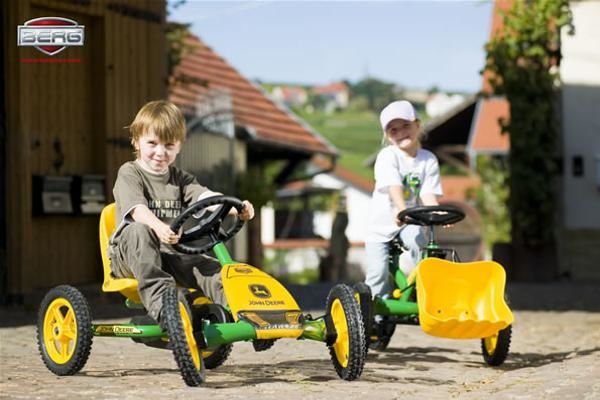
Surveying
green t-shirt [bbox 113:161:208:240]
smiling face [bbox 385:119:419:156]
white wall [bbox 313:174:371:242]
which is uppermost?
smiling face [bbox 385:119:419:156]

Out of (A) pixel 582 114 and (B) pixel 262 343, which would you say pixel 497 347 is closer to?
(B) pixel 262 343

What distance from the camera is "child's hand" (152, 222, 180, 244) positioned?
560 centimetres

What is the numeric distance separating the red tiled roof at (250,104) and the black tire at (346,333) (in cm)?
1542

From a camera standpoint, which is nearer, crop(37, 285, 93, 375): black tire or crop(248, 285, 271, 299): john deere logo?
crop(248, 285, 271, 299): john deere logo

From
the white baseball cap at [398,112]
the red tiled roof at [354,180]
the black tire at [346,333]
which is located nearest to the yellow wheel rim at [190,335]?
the black tire at [346,333]

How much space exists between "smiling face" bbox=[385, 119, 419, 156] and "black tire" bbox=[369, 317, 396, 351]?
93 cm

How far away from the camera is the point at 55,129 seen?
11.0 metres

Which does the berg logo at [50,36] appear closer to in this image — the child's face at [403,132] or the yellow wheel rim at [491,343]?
the child's face at [403,132]

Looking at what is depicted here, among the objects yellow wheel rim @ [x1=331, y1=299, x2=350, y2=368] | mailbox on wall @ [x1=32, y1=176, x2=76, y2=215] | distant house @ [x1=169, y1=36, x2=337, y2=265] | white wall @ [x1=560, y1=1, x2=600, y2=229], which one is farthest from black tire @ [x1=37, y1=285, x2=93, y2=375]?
white wall @ [x1=560, y1=1, x2=600, y2=229]

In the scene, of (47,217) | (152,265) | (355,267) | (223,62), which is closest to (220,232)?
(152,265)

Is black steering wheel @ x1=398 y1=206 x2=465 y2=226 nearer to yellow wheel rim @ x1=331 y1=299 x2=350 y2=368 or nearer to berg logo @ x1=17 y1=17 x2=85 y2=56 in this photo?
yellow wheel rim @ x1=331 y1=299 x2=350 y2=368

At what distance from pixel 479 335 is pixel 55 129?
5.54 meters

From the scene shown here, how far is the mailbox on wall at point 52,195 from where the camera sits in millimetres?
10648

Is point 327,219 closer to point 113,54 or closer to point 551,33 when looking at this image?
point 551,33
